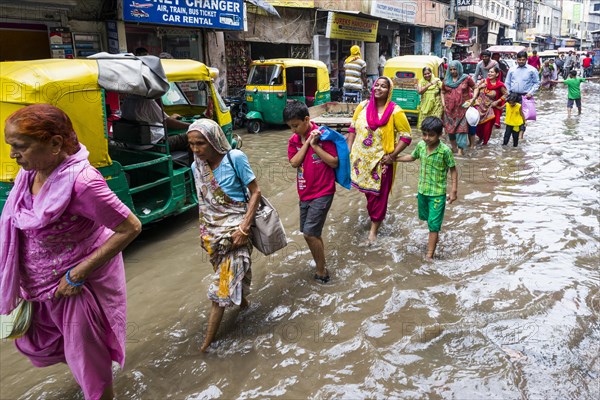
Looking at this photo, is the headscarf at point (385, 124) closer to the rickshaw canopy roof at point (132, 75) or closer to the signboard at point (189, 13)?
the rickshaw canopy roof at point (132, 75)

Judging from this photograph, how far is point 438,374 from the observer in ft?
9.77

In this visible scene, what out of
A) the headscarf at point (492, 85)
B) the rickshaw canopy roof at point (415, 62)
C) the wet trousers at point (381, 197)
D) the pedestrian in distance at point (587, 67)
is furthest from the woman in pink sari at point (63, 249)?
the pedestrian in distance at point (587, 67)

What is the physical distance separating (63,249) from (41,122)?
601 millimetres

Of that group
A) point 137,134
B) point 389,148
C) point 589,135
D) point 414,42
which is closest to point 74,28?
point 137,134

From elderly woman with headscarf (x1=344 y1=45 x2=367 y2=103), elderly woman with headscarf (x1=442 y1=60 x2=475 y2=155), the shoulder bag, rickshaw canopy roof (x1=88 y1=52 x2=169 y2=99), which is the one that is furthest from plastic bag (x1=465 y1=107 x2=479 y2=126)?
the shoulder bag

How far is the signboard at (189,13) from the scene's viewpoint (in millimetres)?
10484

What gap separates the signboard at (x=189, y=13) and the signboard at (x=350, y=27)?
5.16 metres

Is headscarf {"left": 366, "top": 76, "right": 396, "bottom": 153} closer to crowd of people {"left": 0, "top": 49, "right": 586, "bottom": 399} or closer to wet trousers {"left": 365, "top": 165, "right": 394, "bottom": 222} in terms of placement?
crowd of people {"left": 0, "top": 49, "right": 586, "bottom": 399}

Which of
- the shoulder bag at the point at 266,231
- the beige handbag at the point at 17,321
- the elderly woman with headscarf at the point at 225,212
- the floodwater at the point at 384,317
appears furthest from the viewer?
the shoulder bag at the point at 266,231

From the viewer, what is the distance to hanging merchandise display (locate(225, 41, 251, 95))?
48.8ft

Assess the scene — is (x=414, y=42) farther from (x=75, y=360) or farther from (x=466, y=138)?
(x=75, y=360)

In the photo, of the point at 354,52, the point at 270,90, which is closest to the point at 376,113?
the point at 270,90

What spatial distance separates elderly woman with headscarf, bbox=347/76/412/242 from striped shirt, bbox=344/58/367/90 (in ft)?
26.3

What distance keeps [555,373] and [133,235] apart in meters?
2.61
